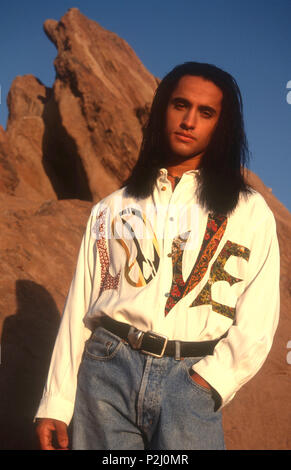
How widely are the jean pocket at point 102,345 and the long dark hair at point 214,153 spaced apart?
604mm

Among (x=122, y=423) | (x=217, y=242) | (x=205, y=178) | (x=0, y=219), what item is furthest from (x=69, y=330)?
(x=0, y=219)

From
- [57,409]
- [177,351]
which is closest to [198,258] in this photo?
[177,351]

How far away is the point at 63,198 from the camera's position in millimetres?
13398

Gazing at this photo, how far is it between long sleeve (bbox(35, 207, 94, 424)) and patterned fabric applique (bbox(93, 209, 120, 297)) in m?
0.05

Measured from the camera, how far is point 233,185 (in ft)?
6.04

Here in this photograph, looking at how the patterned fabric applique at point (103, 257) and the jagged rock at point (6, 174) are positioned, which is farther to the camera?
the jagged rock at point (6, 174)

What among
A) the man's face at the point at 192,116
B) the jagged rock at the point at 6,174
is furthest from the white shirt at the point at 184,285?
the jagged rock at the point at 6,174

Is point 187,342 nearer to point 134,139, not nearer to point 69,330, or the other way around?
point 69,330

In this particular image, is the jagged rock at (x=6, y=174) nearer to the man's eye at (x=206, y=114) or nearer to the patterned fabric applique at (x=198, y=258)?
the man's eye at (x=206, y=114)

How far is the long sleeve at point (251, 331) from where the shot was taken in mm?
1537

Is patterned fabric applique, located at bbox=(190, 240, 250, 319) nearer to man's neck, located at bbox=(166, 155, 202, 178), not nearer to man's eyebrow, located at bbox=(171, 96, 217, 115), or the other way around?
man's neck, located at bbox=(166, 155, 202, 178)

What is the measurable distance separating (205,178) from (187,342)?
68 cm

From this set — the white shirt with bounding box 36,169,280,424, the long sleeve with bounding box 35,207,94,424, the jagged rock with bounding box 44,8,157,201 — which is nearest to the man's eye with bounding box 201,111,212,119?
the white shirt with bounding box 36,169,280,424
